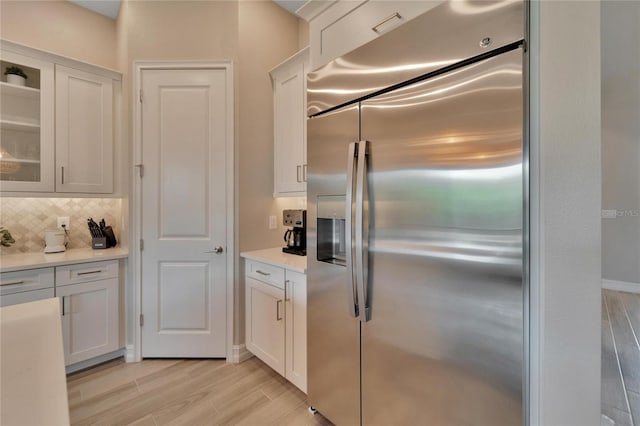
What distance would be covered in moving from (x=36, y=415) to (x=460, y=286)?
4.15 feet

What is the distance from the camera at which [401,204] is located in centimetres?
118

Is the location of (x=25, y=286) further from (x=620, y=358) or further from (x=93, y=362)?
(x=620, y=358)

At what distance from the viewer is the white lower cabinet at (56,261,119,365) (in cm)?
213

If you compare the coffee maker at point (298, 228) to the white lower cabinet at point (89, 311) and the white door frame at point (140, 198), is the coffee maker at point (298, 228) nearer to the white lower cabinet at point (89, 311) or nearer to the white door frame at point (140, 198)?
the white door frame at point (140, 198)

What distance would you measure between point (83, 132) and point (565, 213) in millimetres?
3267

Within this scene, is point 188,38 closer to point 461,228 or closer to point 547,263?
point 461,228

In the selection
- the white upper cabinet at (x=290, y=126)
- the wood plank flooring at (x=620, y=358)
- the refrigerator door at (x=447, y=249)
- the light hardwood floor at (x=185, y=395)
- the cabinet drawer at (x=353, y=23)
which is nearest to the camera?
the wood plank flooring at (x=620, y=358)

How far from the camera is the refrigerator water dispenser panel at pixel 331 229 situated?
149 centimetres

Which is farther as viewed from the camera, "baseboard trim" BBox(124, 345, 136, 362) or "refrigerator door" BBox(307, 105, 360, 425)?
"baseboard trim" BBox(124, 345, 136, 362)

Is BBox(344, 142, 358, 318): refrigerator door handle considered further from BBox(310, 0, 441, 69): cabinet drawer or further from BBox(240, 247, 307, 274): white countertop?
BBox(310, 0, 441, 69): cabinet drawer

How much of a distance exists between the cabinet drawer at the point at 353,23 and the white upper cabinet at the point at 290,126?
1.74 feet

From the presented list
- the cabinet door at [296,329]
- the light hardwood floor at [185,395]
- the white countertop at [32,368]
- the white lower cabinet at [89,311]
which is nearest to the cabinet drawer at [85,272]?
the white lower cabinet at [89,311]

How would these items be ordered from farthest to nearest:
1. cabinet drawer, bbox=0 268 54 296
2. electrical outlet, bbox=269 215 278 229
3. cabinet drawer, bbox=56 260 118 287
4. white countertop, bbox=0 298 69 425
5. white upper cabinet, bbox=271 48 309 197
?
1. electrical outlet, bbox=269 215 278 229
2. white upper cabinet, bbox=271 48 309 197
3. cabinet drawer, bbox=56 260 118 287
4. cabinet drawer, bbox=0 268 54 296
5. white countertop, bbox=0 298 69 425

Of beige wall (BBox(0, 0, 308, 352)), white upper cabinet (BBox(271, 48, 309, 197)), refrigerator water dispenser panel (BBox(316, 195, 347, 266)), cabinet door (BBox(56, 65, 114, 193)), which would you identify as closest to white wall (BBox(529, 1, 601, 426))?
refrigerator water dispenser panel (BBox(316, 195, 347, 266))
